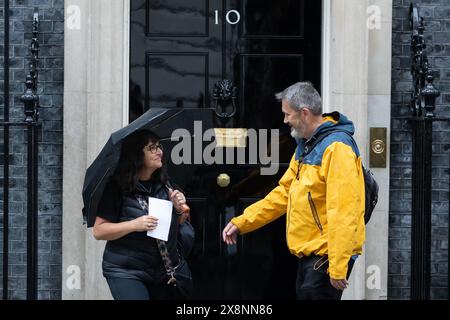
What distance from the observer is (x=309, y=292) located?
4992 millimetres

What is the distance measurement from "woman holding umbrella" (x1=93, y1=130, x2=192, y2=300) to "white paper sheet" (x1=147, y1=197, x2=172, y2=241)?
34 mm

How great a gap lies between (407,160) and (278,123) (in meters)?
0.93

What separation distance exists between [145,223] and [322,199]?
0.96 m

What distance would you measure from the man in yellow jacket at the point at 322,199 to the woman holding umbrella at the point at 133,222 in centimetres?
71

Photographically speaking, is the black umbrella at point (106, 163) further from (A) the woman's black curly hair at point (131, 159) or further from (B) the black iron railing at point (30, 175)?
(B) the black iron railing at point (30, 175)

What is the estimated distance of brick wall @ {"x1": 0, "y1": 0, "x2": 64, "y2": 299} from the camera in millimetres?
6566

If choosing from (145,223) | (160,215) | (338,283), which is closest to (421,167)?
(338,283)

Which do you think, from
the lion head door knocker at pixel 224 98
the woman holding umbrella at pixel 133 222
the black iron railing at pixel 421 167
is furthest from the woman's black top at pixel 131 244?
the black iron railing at pixel 421 167

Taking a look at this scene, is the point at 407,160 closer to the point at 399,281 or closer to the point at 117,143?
the point at 399,281

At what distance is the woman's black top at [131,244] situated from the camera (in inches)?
205

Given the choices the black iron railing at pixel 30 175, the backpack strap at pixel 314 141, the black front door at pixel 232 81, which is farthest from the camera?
the black front door at pixel 232 81

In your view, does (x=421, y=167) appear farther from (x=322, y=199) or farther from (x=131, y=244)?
(x=131, y=244)

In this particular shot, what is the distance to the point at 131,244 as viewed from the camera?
17.2 ft
